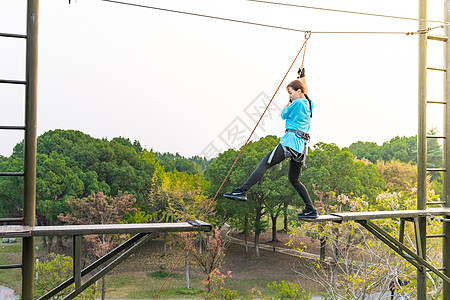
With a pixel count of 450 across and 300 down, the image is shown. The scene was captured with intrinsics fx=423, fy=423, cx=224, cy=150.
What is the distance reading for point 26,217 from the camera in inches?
131

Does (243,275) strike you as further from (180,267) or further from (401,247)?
(401,247)

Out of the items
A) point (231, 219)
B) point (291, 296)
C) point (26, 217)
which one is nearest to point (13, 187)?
point (231, 219)

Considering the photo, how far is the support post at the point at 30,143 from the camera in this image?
10.9 ft

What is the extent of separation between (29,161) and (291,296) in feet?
25.4

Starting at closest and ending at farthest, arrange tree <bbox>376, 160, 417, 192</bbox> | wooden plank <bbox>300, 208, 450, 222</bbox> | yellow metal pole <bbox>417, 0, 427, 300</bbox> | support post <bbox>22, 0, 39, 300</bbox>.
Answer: support post <bbox>22, 0, 39, 300</bbox> < wooden plank <bbox>300, 208, 450, 222</bbox> < yellow metal pole <bbox>417, 0, 427, 300</bbox> < tree <bbox>376, 160, 417, 192</bbox>

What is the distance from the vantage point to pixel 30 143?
3.37 meters

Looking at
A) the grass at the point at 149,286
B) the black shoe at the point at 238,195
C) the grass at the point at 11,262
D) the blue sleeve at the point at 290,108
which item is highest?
the blue sleeve at the point at 290,108

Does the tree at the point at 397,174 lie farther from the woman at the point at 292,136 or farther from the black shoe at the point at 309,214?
the woman at the point at 292,136

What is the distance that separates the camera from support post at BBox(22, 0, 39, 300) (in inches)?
131

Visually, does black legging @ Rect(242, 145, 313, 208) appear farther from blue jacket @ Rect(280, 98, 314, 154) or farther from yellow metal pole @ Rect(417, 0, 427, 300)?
yellow metal pole @ Rect(417, 0, 427, 300)

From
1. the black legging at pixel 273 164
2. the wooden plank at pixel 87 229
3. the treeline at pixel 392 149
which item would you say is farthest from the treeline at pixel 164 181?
the wooden plank at pixel 87 229

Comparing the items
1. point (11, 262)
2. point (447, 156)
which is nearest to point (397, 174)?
point (447, 156)

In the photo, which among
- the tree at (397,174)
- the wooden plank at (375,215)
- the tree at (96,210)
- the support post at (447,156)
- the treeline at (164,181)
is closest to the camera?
the wooden plank at (375,215)

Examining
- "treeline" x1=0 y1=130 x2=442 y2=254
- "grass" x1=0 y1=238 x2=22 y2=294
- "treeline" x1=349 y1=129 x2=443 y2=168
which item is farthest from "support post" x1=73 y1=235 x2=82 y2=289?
"treeline" x1=349 y1=129 x2=443 y2=168
